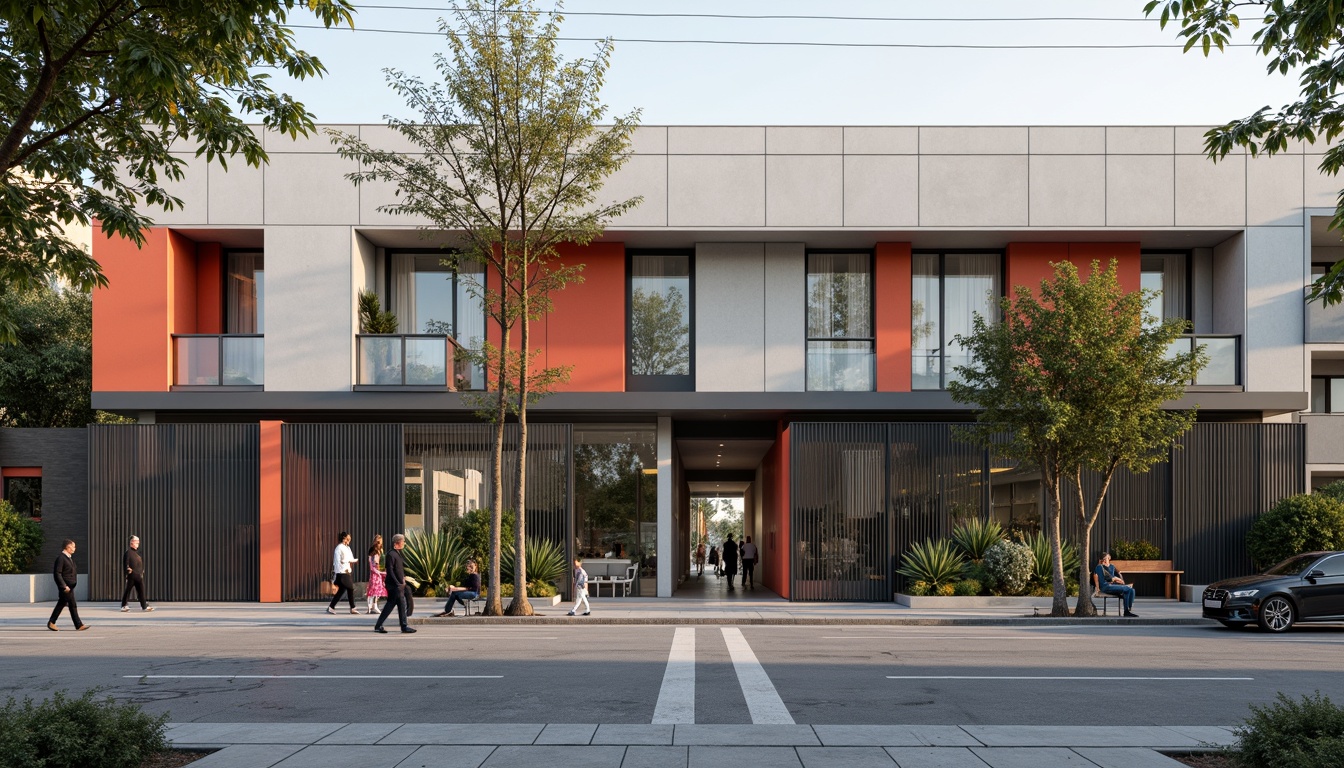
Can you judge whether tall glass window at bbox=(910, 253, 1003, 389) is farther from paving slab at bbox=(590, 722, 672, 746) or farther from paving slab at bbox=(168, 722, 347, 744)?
paving slab at bbox=(168, 722, 347, 744)

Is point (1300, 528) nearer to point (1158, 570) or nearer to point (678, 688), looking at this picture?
point (1158, 570)

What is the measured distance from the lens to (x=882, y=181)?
25.2m

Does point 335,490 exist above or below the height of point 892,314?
below

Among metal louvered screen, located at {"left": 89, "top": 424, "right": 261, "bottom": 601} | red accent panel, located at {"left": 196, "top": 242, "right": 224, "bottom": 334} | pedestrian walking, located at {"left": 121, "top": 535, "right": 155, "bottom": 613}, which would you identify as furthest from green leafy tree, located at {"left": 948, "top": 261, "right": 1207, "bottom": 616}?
red accent panel, located at {"left": 196, "top": 242, "right": 224, "bottom": 334}

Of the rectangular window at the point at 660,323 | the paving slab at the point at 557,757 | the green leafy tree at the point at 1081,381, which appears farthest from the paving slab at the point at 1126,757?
the rectangular window at the point at 660,323

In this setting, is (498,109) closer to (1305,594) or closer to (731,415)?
(731,415)

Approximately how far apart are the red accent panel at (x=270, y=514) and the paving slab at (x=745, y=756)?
738 inches

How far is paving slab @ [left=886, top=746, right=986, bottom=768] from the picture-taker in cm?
775

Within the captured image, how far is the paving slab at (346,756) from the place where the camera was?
25.5ft

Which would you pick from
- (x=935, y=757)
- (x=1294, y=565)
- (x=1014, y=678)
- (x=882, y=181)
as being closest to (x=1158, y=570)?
(x=1294, y=565)

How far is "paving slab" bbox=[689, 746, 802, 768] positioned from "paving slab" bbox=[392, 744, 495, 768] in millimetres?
1619

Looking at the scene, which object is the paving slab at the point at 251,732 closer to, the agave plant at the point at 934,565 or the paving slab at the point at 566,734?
the paving slab at the point at 566,734

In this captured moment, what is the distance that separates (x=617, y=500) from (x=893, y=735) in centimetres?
1782

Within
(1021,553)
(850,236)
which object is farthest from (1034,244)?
(1021,553)
